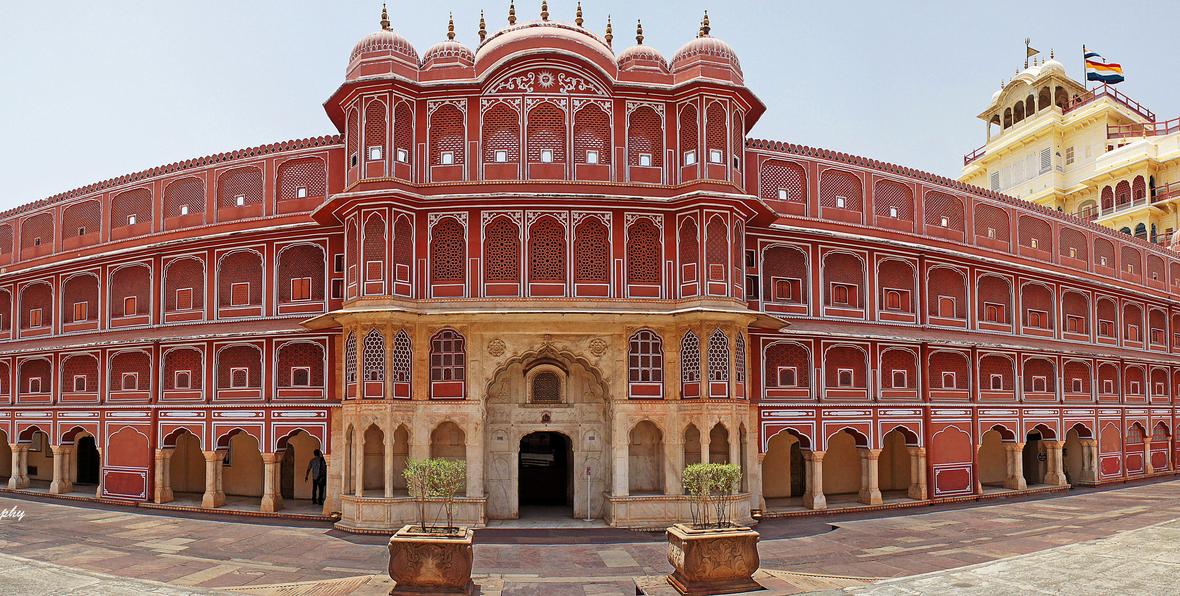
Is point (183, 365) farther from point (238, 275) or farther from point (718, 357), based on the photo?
point (718, 357)

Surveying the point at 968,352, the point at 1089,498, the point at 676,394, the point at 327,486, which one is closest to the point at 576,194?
the point at 676,394

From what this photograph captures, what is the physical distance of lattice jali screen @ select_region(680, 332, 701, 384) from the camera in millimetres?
21688

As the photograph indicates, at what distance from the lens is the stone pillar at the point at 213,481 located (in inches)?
955

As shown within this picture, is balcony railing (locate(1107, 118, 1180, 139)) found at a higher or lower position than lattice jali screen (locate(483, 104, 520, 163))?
higher

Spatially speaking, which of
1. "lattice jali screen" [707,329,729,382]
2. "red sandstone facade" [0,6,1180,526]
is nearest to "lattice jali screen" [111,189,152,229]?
"red sandstone facade" [0,6,1180,526]

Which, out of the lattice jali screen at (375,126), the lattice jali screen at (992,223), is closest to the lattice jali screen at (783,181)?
the lattice jali screen at (992,223)

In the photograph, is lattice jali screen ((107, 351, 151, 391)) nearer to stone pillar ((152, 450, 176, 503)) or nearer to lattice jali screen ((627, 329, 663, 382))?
stone pillar ((152, 450, 176, 503))

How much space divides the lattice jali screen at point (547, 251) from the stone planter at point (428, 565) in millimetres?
10397

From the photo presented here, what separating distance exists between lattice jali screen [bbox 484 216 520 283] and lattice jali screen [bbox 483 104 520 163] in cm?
192

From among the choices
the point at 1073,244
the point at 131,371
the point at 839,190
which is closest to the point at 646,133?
the point at 839,190

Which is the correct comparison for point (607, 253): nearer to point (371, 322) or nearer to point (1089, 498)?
point (371, 322)

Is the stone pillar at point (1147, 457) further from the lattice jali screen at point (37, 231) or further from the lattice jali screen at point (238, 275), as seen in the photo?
the lattice jali screen at point (37, 231)

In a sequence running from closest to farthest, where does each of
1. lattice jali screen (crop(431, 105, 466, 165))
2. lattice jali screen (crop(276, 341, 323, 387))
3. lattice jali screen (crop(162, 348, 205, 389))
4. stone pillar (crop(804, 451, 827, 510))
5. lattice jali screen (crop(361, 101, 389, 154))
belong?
1. lattice jali screen (crop(361, 101, 389, 154))
2. lattice jali screen (crop(431, 105, 466, 165))
3. stone pillar (crop(804, 451, 827, 510))
4. lattice jali screen (crop(276, 341, 323, 387))
5. lattice jali screen (crop(162, 348, 205, 389))

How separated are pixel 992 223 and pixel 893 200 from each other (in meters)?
5.06
